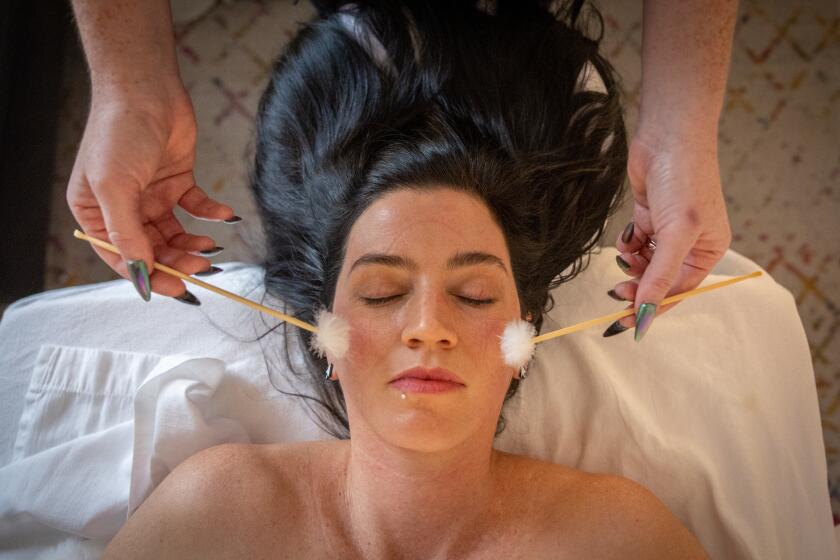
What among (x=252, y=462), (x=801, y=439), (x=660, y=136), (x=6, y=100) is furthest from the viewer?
(x=6, y=100)

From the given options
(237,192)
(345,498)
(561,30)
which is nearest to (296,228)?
(345,498)

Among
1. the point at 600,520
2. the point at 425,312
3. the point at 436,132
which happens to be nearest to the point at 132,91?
the point at 436,132

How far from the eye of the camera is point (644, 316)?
5.03ft

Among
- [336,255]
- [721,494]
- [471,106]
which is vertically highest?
[471,106]

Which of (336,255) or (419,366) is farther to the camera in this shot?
(336,255)

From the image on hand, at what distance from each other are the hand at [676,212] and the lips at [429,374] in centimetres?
40

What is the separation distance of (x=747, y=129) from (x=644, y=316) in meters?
1.60

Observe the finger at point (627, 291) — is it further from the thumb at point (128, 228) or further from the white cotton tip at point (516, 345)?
the thumb at point (128, 228)

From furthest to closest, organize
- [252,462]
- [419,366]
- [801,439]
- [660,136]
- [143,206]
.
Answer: [801,439] < [252,462] < [143,206] < [660,136] < [419,366]

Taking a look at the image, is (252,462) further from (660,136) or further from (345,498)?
(660,136)

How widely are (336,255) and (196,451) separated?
0.70 m

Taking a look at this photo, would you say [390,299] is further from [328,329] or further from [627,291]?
[627,291]

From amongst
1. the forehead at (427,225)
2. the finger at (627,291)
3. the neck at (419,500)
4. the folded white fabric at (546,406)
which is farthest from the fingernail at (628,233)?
the neck at (419,500)

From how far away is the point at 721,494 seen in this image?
1.87 metres
